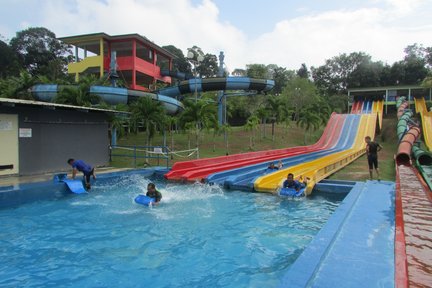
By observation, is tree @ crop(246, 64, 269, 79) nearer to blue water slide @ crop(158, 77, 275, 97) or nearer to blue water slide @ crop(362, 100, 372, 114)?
blue water slide @ crop(362, 100, 372, 114)

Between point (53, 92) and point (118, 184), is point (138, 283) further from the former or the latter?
point (53, 92)

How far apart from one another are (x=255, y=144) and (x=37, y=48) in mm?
51082

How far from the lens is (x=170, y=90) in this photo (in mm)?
26406

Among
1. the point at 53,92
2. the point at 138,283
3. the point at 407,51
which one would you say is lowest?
the point at 138,283

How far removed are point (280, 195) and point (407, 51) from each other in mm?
64786

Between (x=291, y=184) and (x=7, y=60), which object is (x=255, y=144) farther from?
(x=7, y=60)

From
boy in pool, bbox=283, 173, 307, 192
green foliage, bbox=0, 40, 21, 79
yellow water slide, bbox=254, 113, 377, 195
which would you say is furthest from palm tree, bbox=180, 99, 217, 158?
Answer: green foliage, bbox=0, 40, 21, 79

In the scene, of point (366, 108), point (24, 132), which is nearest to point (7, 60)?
point (24, 132)

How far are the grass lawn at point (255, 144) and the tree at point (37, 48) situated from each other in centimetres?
3781

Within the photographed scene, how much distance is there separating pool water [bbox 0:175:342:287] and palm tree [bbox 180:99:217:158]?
916 centimetres

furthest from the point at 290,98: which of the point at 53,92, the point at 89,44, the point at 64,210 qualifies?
the point at 64,210

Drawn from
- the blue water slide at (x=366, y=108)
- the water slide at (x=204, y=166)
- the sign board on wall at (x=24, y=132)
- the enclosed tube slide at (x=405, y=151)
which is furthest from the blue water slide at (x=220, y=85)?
the blue water slide at (x=366, y=108)

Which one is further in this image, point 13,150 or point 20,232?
point 13,150

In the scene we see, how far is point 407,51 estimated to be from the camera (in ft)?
204
